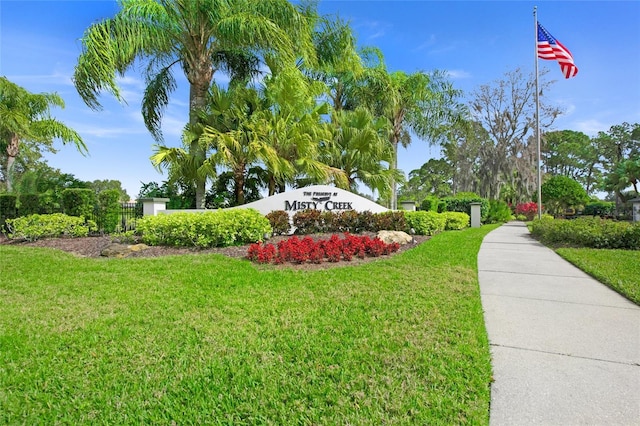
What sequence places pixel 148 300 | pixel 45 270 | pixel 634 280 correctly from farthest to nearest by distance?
pixel 45 270
pixel 634 280
pixel 148 300

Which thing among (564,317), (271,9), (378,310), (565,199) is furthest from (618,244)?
(565,199)

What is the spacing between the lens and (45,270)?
550 centimetres

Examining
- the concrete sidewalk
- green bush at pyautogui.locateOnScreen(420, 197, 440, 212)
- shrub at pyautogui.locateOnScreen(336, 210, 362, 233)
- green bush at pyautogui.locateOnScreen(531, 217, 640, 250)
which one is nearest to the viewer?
the concrete sidewalk

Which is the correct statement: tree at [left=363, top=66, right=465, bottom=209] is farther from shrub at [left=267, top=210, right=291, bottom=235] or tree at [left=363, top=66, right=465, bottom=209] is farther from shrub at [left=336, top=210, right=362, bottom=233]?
shrub at [left=267, top=210, right=291, bottom=235]

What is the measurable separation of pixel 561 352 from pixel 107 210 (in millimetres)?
11209

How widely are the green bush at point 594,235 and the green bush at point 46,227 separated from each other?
13169 mm

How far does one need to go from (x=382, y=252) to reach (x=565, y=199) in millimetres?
24871

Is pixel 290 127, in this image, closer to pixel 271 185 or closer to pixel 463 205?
pixel 271 185

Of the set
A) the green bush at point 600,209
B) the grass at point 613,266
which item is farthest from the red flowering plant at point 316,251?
the green bush at point 600,209

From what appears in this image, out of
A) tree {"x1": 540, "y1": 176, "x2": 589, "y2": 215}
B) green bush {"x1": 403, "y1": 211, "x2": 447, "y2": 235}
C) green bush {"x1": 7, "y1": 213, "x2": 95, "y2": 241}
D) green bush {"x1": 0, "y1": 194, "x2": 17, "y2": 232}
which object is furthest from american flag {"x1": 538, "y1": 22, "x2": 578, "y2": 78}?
green bush {"x1": 0, "y1": 194, "x2": 17, "y2": 232}

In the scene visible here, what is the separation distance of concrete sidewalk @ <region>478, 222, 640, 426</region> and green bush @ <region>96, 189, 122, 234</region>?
1010cm

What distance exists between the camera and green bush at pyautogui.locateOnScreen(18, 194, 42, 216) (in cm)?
1041

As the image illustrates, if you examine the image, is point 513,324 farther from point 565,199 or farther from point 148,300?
point 565,199

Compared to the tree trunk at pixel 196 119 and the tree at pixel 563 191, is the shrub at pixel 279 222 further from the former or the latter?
the tree at pixel 563 191
